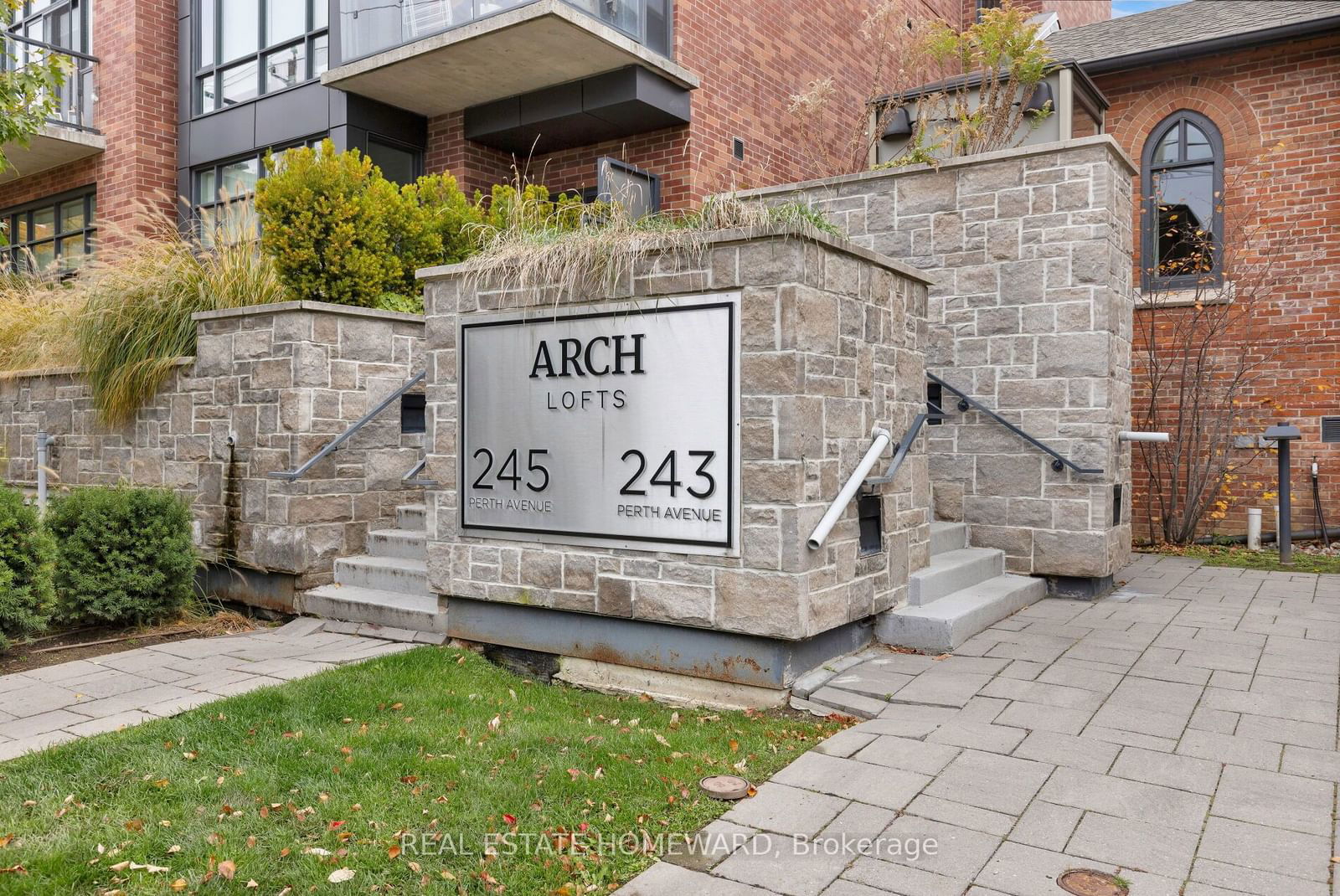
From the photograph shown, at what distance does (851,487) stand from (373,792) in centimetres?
252

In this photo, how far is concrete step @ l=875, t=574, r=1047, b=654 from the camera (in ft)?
16.8

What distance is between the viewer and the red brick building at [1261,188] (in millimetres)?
9844

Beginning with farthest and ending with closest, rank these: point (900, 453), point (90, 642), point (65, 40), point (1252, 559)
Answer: point (65, 40) < point (1252, 559) < point (90, 642) < point (900, 453)

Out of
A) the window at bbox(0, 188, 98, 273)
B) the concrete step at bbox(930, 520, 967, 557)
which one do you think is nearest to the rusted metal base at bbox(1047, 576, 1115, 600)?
the concrete step at bbox(930, 520, 967, 557)

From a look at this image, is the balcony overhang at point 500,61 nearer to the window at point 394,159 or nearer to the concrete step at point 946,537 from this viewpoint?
the window at point 394,159

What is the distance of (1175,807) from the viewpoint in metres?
3.22

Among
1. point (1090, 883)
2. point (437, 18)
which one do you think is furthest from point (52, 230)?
point (1090, 883)

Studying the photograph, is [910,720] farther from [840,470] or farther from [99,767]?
[99,767]

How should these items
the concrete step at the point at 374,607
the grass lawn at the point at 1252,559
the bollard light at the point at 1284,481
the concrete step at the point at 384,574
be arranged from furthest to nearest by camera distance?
the bollard light at the point at 1284,481 < the grass lawn at the point at 1252,559 < the concrete step at the point at 384,574 < the concrete step at the point at 374,607

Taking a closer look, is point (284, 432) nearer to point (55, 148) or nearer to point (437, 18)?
point (437, 18)

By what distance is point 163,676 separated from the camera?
5121 mm

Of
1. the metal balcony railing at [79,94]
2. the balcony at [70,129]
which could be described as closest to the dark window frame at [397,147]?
the balcony at [70,129]

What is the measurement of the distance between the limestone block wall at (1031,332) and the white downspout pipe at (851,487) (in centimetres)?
185

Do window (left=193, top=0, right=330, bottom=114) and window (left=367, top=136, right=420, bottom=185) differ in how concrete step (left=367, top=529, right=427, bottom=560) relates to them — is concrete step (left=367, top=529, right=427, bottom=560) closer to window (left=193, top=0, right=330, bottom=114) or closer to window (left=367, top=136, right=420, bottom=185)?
window (left=367, top=136, right=420, bottom=185)
